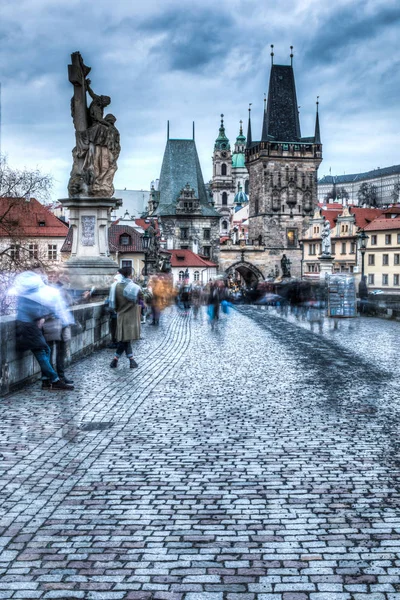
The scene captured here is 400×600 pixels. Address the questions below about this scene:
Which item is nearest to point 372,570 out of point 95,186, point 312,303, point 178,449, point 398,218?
point 178,449

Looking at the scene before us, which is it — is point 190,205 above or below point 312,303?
above

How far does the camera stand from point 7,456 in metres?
5.80

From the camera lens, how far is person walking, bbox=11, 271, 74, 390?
855 cm

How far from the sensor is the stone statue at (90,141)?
53.7 feet

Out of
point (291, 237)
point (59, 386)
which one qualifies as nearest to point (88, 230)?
point (59, 386)

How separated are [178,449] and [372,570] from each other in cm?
266

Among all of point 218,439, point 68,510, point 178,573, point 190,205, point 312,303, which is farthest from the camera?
point 190,205

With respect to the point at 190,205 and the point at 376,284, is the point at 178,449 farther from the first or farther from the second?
the point at 190,205

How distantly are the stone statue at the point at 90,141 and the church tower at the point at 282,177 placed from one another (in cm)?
7441

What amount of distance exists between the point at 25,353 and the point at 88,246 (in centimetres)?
749

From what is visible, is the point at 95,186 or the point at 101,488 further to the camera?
the point at 95,186

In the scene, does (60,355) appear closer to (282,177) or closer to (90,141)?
(90,141)

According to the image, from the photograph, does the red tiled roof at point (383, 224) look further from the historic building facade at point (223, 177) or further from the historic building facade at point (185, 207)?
the historic building facade at point (223, 177)

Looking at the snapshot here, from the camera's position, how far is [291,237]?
9225 cm
